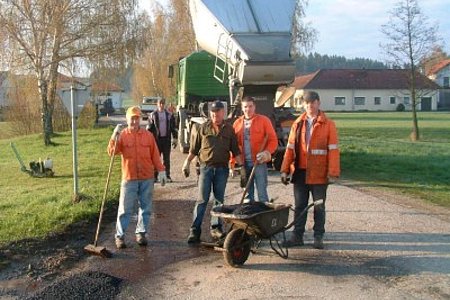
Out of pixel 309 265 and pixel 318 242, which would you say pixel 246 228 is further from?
pixel 318 242

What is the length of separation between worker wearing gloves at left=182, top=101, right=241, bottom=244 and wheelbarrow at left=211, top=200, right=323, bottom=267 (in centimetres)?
82

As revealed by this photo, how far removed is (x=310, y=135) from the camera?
→ 745cm

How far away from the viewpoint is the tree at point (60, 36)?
27.2m

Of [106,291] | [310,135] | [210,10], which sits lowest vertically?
[106,291]

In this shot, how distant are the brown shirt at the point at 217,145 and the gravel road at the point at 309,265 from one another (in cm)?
116

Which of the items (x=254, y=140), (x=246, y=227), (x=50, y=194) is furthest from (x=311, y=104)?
(x=50, y=194)

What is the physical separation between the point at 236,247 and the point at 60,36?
24140 millimetres

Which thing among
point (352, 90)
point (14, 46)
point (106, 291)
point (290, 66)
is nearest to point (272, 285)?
point (106, 291)

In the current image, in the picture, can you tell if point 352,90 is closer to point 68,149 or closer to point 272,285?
point 68,149

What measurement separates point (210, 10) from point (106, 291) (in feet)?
29.1

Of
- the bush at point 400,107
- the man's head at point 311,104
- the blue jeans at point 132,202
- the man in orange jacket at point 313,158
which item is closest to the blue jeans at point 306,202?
the man in orange jacket at point 313,158

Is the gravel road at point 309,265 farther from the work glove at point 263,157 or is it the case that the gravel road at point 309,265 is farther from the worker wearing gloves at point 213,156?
the work glove at point 263,157

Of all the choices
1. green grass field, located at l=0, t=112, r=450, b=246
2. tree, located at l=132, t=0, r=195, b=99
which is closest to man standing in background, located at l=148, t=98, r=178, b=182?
green grass field, located at l=0, t=112, r=450, b=246

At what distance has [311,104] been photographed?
7355mm
